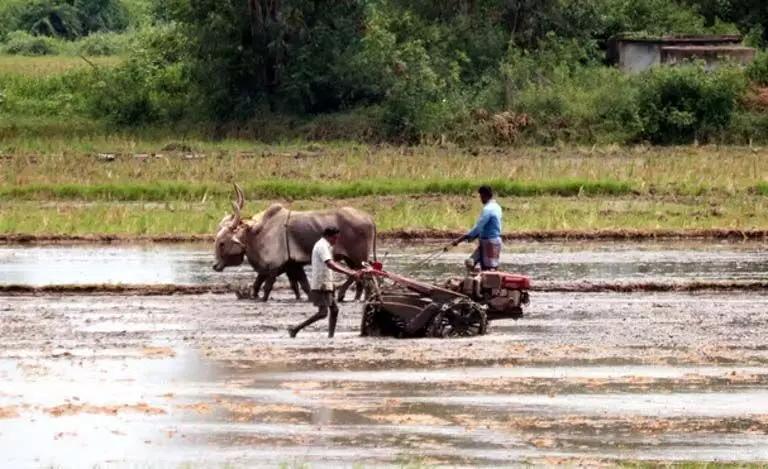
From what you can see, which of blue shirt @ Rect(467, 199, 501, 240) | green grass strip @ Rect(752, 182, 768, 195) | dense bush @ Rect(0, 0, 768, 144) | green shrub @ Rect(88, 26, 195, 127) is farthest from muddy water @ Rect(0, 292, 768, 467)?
green shrub @ Rect(88, 26, 195, 127)

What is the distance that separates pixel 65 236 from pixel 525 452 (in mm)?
16103

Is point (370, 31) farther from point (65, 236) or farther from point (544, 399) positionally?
point (544, 399)

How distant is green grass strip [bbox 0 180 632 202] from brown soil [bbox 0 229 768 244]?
4686 millimetres

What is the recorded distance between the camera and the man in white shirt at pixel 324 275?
52.9 feet

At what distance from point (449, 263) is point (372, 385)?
986cm

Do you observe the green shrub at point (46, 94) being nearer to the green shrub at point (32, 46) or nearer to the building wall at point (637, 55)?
the green shrub at point (32, 46)

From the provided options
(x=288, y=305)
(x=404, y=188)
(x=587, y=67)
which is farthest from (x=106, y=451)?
(x=587, y=67)

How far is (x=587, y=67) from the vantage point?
46.4 meters

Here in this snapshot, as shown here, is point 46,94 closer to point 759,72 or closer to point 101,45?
point 101,45

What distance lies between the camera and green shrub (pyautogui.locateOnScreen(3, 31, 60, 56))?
6362cm

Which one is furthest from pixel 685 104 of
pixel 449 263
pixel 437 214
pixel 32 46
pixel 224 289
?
pixel 32 46

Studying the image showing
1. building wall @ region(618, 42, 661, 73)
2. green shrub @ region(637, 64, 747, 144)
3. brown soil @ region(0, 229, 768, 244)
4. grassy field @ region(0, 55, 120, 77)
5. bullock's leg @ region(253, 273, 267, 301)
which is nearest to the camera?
bullock's leg @ region(253, 273, 267, 301)

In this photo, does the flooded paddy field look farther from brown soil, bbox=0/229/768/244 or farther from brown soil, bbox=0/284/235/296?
brown soil, bbox=0/229/768/244

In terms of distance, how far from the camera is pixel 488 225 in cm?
1788
